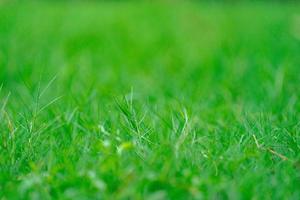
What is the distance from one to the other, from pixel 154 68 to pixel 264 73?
2.32 feet

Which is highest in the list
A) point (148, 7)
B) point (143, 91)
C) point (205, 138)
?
point (205, 138)

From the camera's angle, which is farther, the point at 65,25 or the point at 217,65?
the point at 65,25

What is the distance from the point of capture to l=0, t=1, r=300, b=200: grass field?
1.66 meters

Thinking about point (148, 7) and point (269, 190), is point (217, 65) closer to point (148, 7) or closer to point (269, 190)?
point (269, 190)

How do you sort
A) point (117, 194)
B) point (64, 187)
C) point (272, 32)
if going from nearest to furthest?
point (117, 194), point (64, 187), point (272, 32)

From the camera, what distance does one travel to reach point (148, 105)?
89.9 inches

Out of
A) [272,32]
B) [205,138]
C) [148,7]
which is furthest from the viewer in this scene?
[148,7]

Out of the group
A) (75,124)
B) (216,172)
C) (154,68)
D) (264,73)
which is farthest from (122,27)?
(216,172)

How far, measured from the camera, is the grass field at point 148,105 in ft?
5.45

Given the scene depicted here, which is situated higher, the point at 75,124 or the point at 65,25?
the point at 75,124

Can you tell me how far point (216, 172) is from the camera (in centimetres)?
176

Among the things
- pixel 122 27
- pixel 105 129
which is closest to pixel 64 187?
pixel 105 129

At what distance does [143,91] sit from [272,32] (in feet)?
4.63

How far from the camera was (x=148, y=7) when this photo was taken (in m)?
5.78
